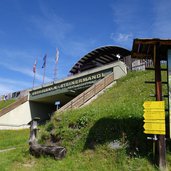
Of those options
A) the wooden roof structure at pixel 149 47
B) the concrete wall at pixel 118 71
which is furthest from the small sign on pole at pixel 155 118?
the concrete wall at pixel 118 71

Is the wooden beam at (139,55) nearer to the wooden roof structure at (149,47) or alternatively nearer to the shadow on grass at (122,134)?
the wooden roof structure at (149,47)

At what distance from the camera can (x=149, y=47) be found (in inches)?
344

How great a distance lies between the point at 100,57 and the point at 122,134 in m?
38.1

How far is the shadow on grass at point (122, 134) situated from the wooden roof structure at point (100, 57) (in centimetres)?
3278

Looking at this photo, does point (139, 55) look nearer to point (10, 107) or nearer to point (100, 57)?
point (10, 107)

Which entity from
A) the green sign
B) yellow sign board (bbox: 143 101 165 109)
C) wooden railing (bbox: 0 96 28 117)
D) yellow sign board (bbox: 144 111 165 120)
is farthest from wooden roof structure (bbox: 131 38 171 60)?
wooden railing (bbox: 0 96 28 117)

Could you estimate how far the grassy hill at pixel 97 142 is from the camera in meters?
8.24

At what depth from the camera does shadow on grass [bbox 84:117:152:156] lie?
8398 mm

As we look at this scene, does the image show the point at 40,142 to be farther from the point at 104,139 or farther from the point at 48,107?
the point at 48,107

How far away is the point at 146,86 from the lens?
19.3 metres

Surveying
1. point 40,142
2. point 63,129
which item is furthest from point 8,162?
point 63,129

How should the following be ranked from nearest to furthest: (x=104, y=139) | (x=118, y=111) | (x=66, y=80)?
(x=104, y=139)
(x=118, y=111)
(x=66, y=80)

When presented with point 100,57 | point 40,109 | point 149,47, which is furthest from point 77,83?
point 149,47

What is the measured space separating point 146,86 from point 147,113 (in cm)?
1178
